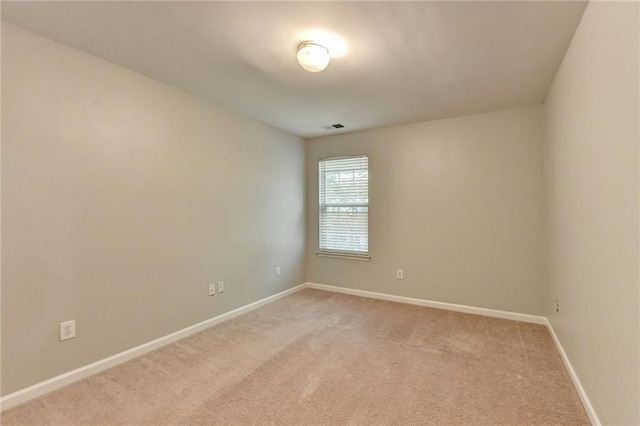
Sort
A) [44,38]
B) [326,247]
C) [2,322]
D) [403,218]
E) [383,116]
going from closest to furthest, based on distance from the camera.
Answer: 1. [2,322]
2. [44,38]
3. [383,116]
4. [403,218]
5. [326,247]

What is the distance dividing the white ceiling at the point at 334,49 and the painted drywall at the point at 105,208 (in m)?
0.27

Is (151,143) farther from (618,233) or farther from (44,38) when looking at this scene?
(618,233)

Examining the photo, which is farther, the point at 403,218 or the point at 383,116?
the point at 403,218

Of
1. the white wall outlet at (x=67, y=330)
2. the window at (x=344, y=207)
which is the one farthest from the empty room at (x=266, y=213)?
the window at (x=344, y=207)

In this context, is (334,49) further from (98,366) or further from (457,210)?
(98,366)

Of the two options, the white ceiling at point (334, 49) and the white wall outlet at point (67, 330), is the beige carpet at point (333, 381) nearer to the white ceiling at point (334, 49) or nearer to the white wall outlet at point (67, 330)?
the white wall outlet at point (67, 330)

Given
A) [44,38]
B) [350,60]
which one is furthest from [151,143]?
[350,60]

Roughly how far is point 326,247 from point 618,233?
3.46 m

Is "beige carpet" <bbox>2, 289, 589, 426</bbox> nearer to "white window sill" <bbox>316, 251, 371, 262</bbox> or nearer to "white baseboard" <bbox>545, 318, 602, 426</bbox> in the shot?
"white baseboard" <bbox>545, 318, 602, 426</bbox>

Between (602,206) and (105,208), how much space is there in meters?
3.17

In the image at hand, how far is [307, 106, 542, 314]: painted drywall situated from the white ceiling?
1.60ft

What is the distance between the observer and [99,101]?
227 centimetres

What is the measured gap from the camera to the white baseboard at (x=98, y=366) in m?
1.86

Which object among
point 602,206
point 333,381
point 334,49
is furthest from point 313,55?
point 333,381
